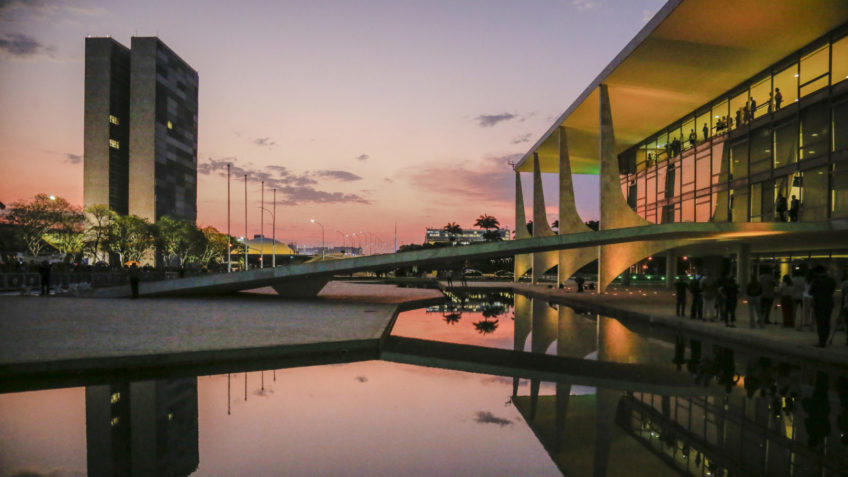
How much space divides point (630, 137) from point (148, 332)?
1344 inches

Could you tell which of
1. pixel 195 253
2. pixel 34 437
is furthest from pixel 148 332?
pixel 195 253

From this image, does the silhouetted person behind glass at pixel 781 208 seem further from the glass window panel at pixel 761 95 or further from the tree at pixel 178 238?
the tree at pixel 178 238

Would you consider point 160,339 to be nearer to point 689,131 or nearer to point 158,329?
point 158,329

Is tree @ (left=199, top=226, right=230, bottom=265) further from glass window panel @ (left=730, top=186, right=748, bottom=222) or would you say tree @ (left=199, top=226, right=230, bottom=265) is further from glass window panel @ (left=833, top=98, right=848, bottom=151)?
glass window panel @ (left=833, top=98, right=848, bottom=151)

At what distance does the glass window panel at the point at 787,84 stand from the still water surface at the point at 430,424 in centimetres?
1855

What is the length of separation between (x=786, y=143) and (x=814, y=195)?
309cm

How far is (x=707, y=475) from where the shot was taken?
4.45m

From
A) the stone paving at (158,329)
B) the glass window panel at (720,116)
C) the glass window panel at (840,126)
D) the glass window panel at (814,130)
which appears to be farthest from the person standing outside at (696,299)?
the glass window panel at (720,116)

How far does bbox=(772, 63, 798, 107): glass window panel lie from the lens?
22562mm

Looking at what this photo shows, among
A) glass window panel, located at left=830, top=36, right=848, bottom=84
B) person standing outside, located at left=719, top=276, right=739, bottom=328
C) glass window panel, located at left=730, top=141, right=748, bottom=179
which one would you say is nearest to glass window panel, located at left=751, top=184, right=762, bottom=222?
glass window panel, located at left=730, top=141, right=748, bottom=179

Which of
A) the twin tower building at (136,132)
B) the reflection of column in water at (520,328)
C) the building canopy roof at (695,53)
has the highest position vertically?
the twin tower building at (136,132)

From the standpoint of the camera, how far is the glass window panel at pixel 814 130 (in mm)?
20500

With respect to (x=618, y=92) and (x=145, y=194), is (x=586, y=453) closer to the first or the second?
(x=618, y=92)

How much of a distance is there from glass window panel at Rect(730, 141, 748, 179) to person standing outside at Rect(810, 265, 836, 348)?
18.1 m
